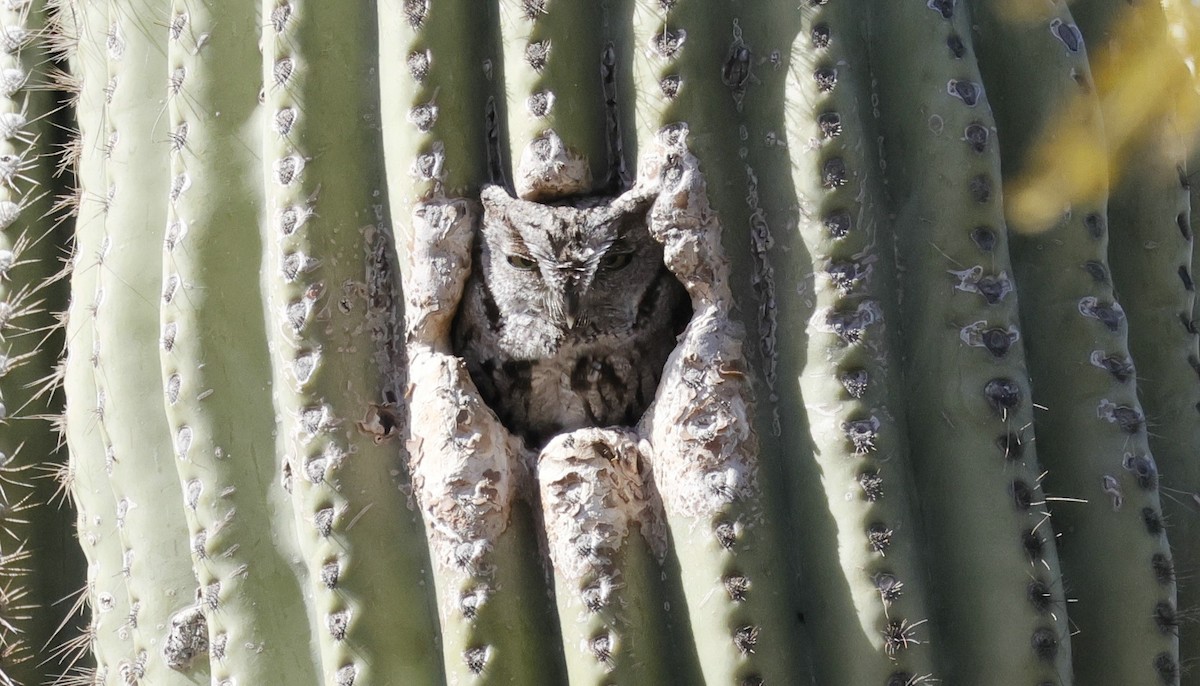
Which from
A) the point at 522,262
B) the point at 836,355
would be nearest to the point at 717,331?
the point at 836,355

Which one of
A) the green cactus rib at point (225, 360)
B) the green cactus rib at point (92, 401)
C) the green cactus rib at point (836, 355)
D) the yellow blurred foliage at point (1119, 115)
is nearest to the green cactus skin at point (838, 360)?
the green cactus rib at point (836, 355)

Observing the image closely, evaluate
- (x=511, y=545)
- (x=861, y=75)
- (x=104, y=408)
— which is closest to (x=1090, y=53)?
(x=861, y=75)

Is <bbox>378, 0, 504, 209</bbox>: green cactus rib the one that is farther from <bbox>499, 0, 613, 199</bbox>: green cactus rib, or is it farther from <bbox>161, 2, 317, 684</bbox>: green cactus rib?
<bbox>161, 2, 317, 684</bbox>: green cactus rib

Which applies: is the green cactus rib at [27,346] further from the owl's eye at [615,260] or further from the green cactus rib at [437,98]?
the owl's eye at [615,260]

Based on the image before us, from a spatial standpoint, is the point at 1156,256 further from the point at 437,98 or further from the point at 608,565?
the point at 437,98

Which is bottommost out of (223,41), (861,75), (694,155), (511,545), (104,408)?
(511,545)

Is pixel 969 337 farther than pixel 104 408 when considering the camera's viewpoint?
No

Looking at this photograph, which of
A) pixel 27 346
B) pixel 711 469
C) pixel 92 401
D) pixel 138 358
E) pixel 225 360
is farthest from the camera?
pixel 27 346

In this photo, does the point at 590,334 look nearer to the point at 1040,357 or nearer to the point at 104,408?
the point at 1040,357
